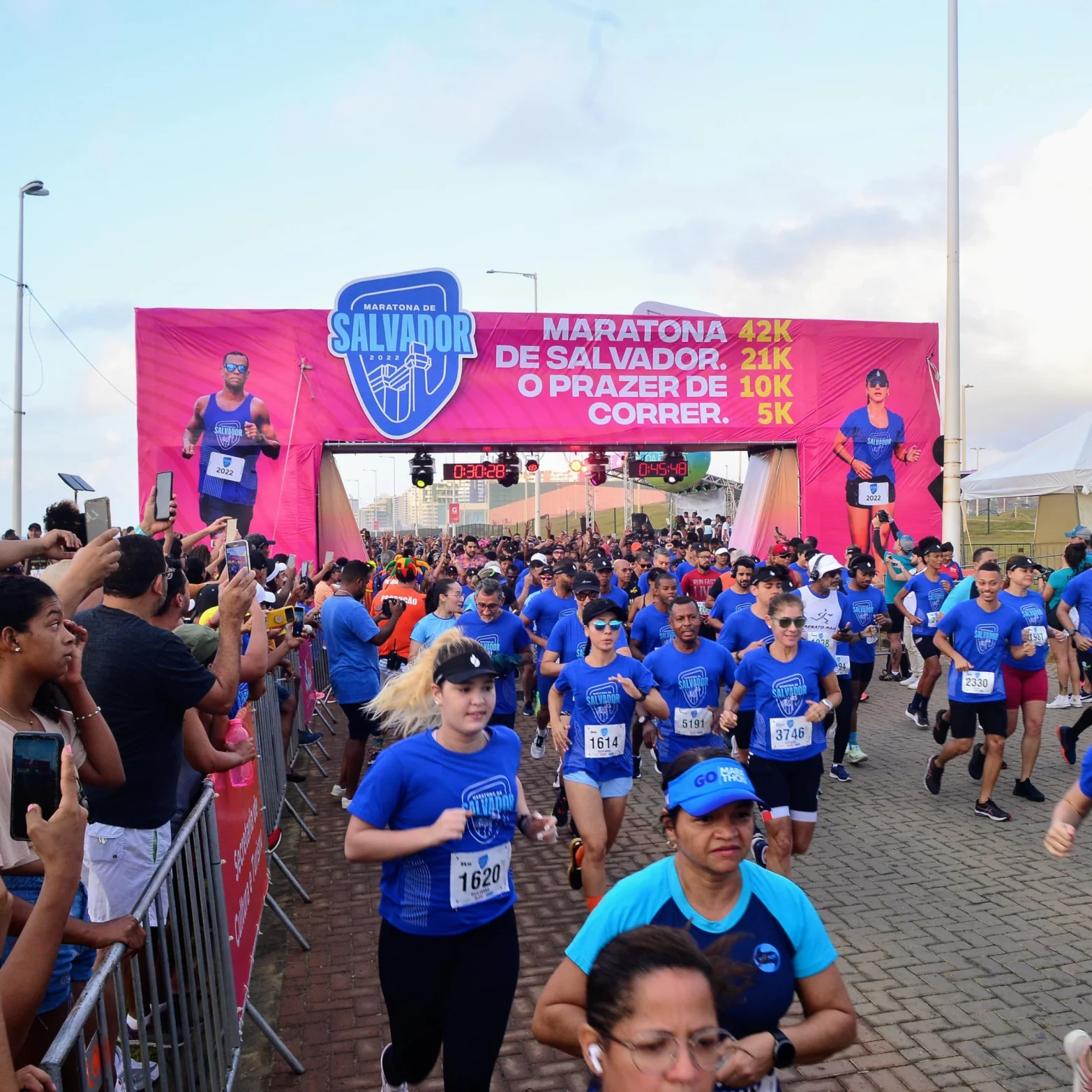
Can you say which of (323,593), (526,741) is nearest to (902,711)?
(526,741)

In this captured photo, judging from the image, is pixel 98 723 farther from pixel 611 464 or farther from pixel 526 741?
pixel 611 464

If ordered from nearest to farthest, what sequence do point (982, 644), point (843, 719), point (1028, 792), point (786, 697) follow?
point (786, 697) < point (982, 644) < point (1028, 792) < point (843, 719)

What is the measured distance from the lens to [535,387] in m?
18.2

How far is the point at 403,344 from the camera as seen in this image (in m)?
17.6

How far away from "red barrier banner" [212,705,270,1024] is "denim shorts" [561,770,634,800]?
1865 mm

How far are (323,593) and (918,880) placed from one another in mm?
6850

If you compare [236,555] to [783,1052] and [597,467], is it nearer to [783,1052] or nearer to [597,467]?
[783,1052]

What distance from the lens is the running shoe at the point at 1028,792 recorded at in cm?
805

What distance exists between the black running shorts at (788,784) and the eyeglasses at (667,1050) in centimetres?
419

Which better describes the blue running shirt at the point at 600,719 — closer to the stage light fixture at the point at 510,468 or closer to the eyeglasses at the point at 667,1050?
the eyeglasses at the point at 667,1050

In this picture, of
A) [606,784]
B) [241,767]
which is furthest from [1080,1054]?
[241,767]

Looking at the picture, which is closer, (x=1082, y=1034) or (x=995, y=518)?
(x=1082, y=1034)

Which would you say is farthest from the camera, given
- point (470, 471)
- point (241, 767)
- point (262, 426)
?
point (470, 471)

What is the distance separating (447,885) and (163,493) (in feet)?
11.6
